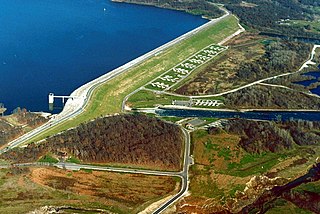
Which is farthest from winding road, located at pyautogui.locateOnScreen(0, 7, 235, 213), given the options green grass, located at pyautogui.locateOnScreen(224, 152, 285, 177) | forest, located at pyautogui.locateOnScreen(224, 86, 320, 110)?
forest, located at pyautogui.locateOnScreen(224, 86, 320, 110)

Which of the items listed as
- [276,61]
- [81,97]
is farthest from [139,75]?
[276,61]

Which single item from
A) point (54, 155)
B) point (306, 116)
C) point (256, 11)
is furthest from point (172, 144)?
point (256, 11)

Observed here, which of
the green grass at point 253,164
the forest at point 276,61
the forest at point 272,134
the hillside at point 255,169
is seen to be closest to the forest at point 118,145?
the hillside at point 255,169

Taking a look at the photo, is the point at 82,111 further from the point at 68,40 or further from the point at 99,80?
the point at 68,40

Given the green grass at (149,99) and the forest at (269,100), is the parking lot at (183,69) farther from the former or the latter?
the forest at (269,100)

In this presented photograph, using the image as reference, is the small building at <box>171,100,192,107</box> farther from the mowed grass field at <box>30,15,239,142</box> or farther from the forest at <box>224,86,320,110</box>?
the mowed grass field at <box>30,15,239,142</box>
